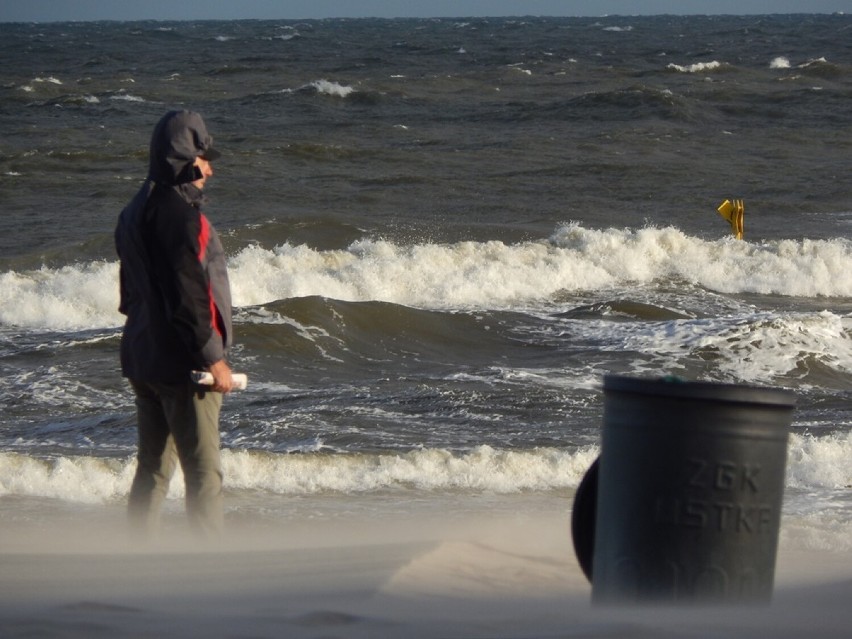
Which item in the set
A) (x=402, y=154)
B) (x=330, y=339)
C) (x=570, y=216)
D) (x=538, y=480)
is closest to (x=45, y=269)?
(x=330, y=339)

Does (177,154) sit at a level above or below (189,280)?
above

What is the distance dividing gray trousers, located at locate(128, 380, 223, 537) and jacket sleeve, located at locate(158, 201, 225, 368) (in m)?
0.19

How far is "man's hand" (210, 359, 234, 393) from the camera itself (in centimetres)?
437

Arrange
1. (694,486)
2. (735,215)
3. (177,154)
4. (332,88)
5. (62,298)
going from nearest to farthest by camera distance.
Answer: (694,486) < (177,154) < (62,298) < (735,215) < (332,88)

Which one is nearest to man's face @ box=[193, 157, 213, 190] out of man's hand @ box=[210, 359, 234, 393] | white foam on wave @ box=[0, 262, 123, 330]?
man's hand @ box=[210, 359, 234, 393]

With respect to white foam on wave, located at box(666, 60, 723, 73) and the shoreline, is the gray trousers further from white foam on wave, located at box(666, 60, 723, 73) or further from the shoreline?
white foam on wave, located at box(666, 60, 723, 73)

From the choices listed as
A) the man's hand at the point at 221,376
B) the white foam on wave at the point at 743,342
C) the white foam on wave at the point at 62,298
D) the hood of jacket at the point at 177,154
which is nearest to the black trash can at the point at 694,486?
the man's hand at the point at 221,376

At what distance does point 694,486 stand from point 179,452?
176cm

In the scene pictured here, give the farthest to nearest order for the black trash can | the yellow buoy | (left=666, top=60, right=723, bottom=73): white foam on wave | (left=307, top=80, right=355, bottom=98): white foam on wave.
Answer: (left=666, top=60, right=723, bottom=73): white foam on wave
(left=307, top=80, right=355, bottom=98): white foam on wave
the yellow buoy
the black trash can

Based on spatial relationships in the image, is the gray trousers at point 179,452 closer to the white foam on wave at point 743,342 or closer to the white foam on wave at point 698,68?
the white foam on wave at point 743,342

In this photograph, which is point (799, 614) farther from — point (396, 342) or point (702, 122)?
point (702, 122)

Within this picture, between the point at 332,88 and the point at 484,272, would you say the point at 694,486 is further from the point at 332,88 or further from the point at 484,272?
the point at 332,88

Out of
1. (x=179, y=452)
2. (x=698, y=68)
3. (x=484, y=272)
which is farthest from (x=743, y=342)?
(x=698, y=68)

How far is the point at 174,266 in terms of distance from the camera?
426 cm
